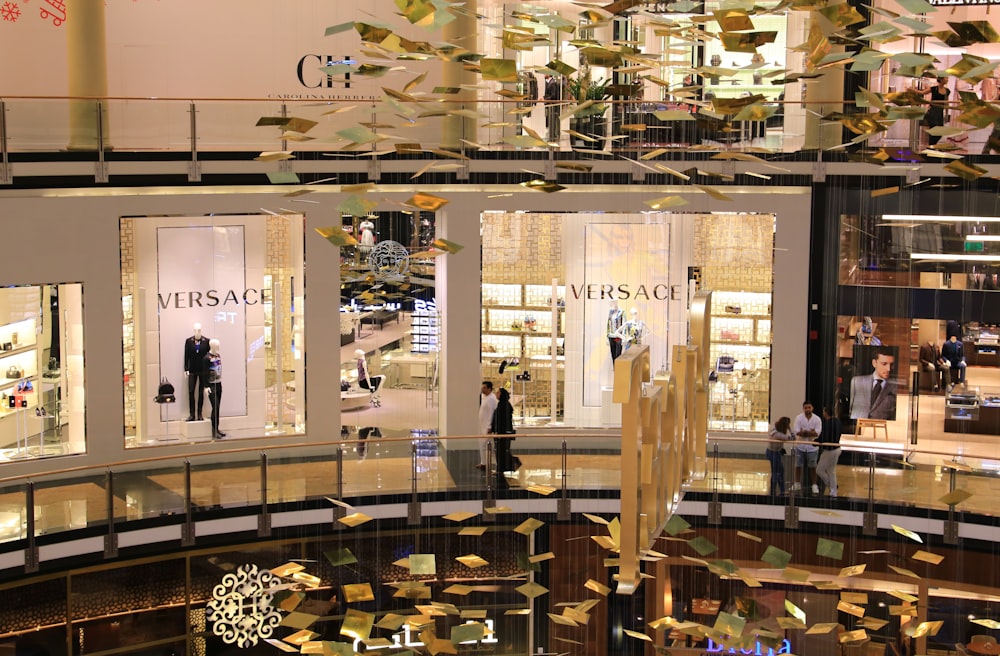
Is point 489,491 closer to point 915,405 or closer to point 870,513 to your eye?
point 870,513

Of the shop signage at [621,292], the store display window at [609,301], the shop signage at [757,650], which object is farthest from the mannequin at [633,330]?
the shop signage at [757,650]

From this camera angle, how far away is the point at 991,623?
1063cm

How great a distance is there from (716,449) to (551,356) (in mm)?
3862

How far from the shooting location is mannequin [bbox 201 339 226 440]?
13945 millimetres

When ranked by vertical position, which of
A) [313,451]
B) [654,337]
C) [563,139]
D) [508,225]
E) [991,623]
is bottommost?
[991,623]

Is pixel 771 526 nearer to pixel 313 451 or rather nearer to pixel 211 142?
pixel 313 451

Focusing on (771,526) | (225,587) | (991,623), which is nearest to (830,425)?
(771,526)

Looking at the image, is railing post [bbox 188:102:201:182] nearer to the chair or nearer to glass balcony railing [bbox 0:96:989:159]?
glass balcony railing [bbox 0:96:989:159]

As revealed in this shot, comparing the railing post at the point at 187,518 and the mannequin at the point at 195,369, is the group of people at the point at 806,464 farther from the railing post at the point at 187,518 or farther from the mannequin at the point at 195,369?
the mannequin at the point at 195,369

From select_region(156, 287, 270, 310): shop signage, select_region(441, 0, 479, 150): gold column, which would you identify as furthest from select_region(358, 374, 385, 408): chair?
select_region(441, 0, 479, 150): gold column

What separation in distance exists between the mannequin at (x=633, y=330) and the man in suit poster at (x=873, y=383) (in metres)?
2.52

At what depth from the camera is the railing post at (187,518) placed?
10.9 metres

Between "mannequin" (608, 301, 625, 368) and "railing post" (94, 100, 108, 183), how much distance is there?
236 inches

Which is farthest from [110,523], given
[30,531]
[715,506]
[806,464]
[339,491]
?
[806,464]
